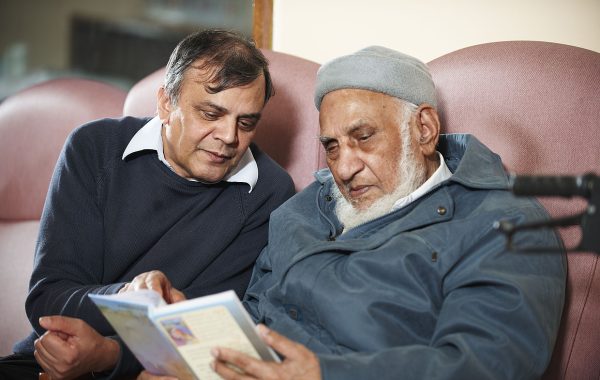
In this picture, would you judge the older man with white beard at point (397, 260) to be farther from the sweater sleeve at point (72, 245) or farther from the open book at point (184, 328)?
the sweater sleeve at point (72, 245)

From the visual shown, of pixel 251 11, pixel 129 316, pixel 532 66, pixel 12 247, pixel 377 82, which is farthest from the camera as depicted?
pixel 251 11

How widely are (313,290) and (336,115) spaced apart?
0.43 metres

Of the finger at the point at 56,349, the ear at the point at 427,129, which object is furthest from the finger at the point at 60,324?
the ear at the point at 427,129

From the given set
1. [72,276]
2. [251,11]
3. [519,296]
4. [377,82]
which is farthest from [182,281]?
[251,11]

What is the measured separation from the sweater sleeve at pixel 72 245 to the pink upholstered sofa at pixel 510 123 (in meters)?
0.52

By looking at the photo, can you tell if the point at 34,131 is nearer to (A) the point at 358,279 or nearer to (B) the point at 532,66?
(A) the point at 358,279

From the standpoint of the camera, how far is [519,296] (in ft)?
4.56

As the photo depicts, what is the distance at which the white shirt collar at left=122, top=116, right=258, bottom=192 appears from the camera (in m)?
2.03

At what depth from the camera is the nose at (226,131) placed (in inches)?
75.4

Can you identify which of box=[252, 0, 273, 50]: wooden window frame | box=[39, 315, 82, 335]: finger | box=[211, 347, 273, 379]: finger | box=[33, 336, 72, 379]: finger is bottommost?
box=[33, 336, 72, 379]: finger

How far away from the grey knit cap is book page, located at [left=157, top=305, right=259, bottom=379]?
0.72 meters

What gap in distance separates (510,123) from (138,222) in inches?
40.3

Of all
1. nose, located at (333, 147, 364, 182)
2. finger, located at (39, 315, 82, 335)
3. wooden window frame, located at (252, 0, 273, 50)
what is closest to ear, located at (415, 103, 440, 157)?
nose, located at (333, 147, 364, 182)

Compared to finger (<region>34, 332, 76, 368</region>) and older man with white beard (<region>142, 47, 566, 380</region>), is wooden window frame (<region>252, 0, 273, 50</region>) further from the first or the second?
finger (<region>34, 332, 76, 368</region>)
